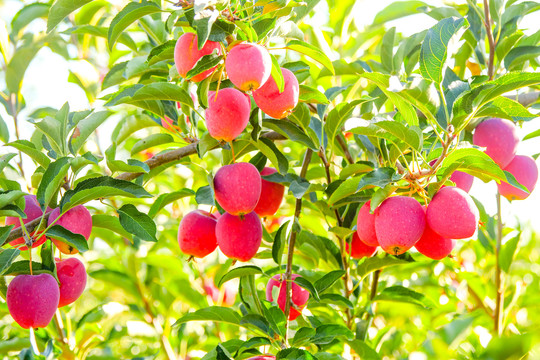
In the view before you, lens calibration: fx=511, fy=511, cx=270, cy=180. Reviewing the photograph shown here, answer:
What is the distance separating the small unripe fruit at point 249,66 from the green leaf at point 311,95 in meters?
0.26

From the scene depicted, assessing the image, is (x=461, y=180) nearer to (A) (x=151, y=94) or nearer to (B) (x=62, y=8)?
(A) (x=151, y=94)

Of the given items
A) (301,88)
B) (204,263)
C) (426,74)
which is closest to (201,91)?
(301,88)

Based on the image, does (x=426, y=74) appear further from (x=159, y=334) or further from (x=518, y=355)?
(x=159, y=334)

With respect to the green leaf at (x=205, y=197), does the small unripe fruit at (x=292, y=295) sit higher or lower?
lower

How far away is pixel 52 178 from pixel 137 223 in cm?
24

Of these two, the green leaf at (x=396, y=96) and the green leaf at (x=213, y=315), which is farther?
the green leaf at (x=213, y=315)

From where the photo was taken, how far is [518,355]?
0.44m

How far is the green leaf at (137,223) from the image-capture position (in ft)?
4.43

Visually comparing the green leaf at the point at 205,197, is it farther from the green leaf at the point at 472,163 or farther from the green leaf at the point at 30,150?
the green leaf at the point at 472,163

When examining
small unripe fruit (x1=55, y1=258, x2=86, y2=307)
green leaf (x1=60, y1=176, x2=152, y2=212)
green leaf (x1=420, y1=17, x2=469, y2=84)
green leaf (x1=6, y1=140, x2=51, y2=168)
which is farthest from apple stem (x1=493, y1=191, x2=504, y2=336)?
green leaf (x1=6, y1=140, x2=51, y2=168)

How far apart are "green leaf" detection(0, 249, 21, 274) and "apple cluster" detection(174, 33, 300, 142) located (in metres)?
0.56

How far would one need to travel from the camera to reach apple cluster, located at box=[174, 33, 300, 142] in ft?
3.49

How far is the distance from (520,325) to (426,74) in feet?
5.83

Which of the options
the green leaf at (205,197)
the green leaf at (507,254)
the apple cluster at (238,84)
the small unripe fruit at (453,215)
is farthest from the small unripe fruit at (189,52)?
the green leaf at (507,254)
